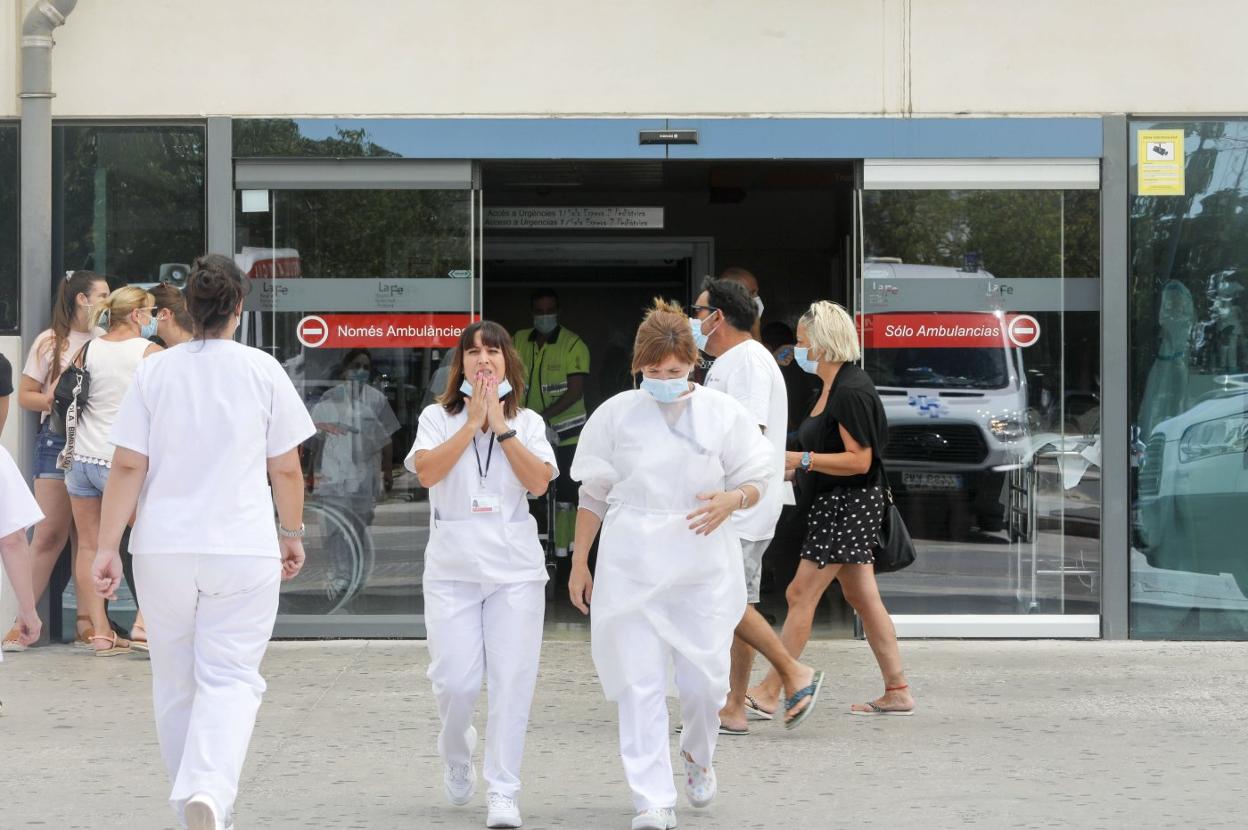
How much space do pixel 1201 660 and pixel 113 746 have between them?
210 inches

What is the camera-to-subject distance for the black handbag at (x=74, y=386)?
864 centimetres

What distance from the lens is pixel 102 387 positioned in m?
8.66

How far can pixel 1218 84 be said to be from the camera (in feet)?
30.0

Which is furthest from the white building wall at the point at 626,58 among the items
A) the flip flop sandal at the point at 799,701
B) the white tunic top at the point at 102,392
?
the flip flop sandal at the point at 799,701

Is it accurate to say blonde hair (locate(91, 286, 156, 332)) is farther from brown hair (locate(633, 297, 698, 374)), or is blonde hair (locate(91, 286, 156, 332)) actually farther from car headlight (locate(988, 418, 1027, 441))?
car headlight (locate(988, 418, 1027, 441))

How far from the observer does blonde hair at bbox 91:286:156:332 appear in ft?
28.3

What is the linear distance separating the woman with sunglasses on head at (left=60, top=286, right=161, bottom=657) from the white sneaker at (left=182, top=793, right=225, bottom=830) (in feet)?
13.4

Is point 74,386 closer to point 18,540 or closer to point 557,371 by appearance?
point 18,540

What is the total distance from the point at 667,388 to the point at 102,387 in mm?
4142

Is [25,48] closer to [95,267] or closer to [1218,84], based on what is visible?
[95,267]

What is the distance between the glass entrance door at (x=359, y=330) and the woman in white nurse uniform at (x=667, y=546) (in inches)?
144

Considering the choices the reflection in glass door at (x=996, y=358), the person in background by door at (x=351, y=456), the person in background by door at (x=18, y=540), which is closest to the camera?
the person in background by door at (x=18, y=540)

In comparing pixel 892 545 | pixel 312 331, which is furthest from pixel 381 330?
pixel 892 545

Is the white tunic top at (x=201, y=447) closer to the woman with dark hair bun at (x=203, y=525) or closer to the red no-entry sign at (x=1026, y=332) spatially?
the woman with dark hair bun at (x=203, y=525)
